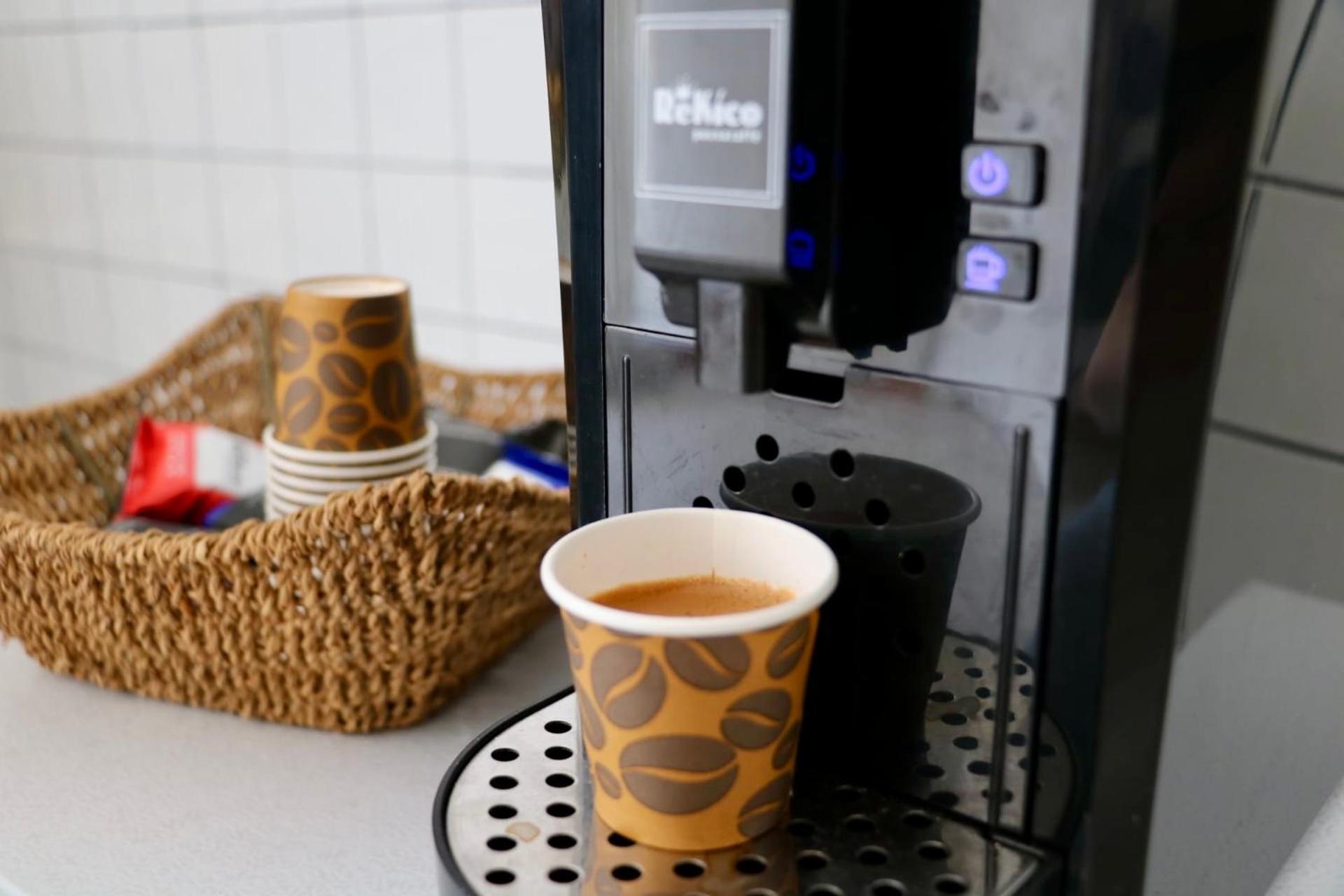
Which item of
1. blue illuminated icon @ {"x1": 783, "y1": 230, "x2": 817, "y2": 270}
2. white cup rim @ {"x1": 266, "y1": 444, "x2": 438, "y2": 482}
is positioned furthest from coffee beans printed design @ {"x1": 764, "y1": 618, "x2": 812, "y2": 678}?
white cup rim @ {"x1": 266, "y1": 444, "x2": 438, "y2": 482}

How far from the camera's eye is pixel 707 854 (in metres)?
0.41

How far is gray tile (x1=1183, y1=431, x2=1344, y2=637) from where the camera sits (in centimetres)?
38

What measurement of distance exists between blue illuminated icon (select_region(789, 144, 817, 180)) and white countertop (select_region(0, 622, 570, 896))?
1.19ft

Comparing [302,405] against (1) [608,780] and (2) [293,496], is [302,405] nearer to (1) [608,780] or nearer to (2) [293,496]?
(2) [293,496]

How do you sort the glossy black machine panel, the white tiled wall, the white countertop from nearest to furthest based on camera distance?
1. the glossy black machine panel
2. the white countertop
3. the white tiled wall

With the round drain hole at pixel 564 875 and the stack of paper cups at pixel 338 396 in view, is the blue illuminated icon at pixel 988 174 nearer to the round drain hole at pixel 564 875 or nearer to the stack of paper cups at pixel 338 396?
the round drain hole at pixel 564 875

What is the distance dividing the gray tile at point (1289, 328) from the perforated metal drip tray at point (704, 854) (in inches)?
6.4

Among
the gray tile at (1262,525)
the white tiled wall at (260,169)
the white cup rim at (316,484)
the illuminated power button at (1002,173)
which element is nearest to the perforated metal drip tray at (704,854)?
the gray tile at (1262,525)

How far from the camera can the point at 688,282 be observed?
0.38 meters

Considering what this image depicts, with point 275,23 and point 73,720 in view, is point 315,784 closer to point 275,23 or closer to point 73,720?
point 73,720

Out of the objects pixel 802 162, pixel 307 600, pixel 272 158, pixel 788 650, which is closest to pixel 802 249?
pixel 802 162

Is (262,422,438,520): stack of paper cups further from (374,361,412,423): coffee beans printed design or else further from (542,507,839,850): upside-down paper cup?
(542,507,839,850): upside-down paper cup

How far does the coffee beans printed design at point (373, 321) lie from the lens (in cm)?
74

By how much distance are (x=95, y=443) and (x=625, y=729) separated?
613 millimetres
